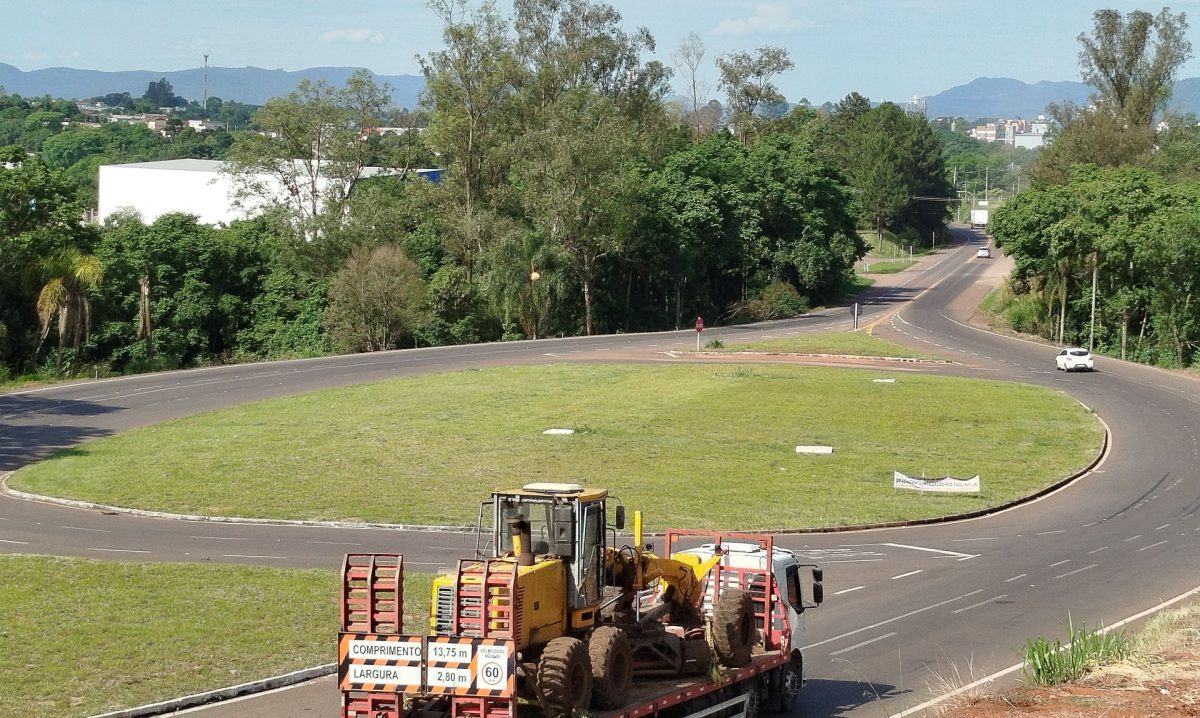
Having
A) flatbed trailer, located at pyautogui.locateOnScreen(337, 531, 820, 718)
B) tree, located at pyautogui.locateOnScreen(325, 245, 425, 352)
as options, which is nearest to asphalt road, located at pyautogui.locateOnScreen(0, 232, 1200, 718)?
flatbed trailer, located at pyautogui.locateOnScreen(337, 531, 820, 718)

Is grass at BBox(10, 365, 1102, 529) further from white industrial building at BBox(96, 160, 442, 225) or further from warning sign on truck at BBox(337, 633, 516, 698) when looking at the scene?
white industrial building at BBox(96, 160, 442, 225)

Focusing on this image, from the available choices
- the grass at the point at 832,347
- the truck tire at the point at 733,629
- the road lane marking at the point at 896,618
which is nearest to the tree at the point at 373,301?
the grass at the point at 832,347

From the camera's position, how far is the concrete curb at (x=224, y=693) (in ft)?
66.0

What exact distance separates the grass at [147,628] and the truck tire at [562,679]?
794cm

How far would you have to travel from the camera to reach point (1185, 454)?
181 feet

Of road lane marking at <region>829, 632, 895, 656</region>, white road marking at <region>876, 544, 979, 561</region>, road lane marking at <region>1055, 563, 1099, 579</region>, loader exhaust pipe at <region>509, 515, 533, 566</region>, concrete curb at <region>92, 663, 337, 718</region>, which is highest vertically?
loader exhaust pipe at <region>509, 515, 533, 566</region>

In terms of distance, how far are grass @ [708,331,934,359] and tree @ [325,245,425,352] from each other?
67.2ft

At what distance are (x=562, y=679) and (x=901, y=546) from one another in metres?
23.2

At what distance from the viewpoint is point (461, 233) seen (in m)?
96.9

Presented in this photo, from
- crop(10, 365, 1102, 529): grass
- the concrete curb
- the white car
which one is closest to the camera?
the concrete curb

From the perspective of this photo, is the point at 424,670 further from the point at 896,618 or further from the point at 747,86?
the point at 747,86

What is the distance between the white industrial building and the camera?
392 ft

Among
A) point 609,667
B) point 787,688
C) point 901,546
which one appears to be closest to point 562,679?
point 609,667

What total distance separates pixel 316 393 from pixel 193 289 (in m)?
24.9
